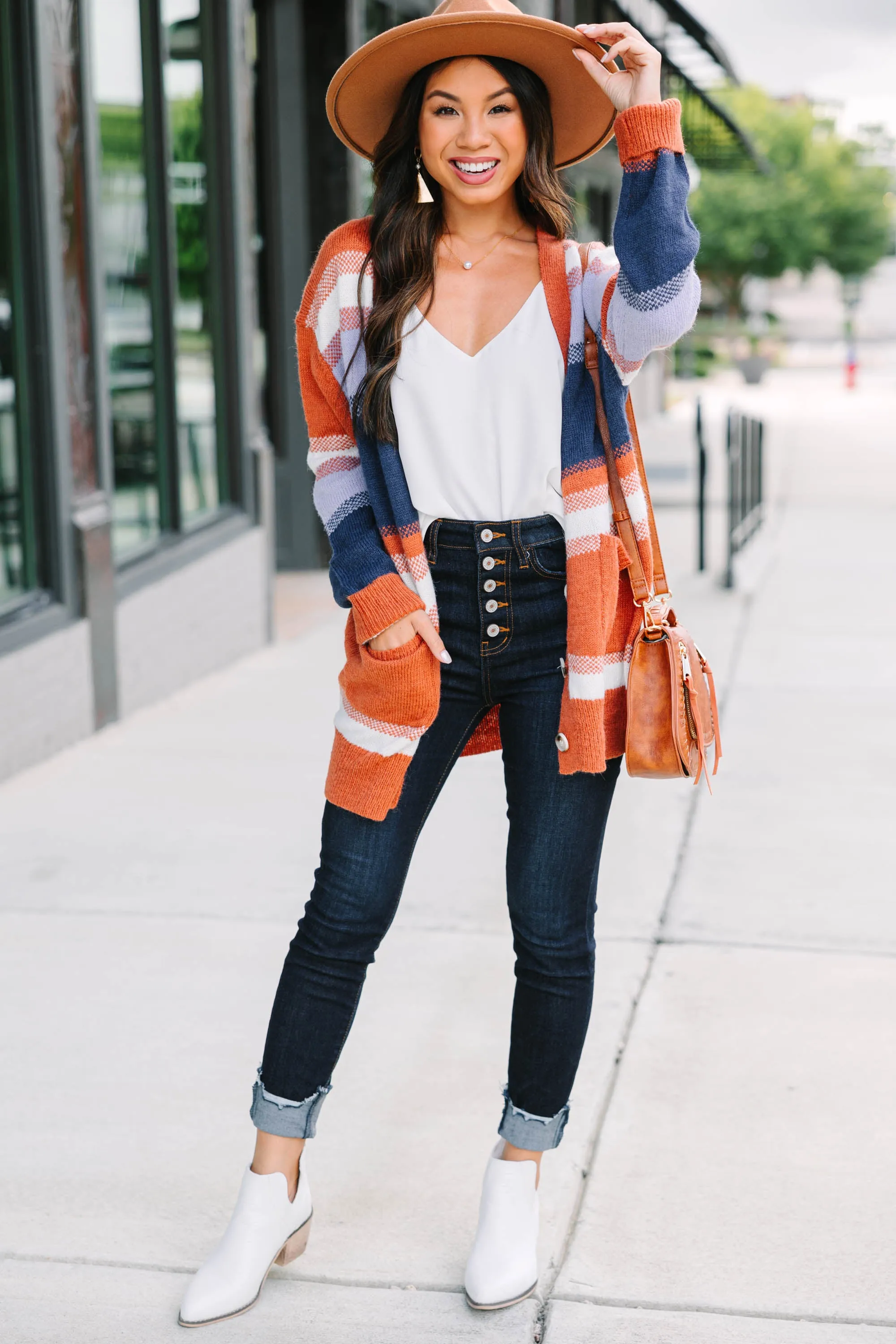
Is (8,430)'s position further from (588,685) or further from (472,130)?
(588,685)

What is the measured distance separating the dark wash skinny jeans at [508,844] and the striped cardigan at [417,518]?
43 mm

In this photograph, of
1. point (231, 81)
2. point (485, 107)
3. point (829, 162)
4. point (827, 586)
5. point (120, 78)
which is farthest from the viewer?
point (829, 162)

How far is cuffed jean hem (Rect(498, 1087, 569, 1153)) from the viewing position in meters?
2.70

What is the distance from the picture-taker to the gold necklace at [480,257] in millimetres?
2566

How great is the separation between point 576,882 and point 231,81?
6390mm

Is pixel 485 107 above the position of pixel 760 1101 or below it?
above

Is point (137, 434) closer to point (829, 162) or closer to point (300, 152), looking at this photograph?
point (300, 152)

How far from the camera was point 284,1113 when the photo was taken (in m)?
2.60

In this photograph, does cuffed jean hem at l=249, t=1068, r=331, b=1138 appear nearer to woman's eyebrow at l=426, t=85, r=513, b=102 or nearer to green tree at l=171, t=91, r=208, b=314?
woman's eyebrow at l=426, t=85, r=513, b=102

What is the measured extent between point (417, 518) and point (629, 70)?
2.40 feet

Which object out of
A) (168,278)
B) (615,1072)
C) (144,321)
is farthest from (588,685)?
(168,278)

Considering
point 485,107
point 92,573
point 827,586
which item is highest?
point 485,107

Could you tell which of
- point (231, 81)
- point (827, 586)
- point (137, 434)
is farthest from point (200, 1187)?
point (827, 586)

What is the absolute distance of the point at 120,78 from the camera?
23.0 ft
